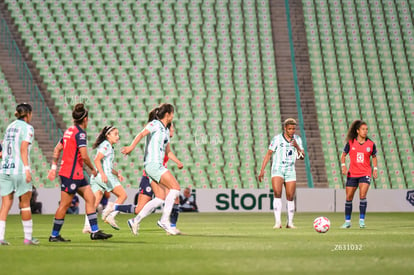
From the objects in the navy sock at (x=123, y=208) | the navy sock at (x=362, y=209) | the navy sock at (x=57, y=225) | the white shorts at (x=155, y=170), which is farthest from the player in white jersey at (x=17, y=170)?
the navy sock at (x=362, y=209)

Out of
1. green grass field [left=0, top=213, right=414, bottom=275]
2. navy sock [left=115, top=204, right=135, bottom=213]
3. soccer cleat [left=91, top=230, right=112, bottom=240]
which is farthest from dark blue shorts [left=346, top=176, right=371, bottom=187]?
soccer cleat [left=91, top=230, right=112, bottom=240]

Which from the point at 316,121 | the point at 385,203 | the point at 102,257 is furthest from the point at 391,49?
the point at 102,257

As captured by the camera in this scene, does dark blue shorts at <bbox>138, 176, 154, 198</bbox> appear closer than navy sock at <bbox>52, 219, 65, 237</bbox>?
No

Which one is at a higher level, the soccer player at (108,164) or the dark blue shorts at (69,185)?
the soccer player at (108,164)

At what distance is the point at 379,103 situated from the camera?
3045cm

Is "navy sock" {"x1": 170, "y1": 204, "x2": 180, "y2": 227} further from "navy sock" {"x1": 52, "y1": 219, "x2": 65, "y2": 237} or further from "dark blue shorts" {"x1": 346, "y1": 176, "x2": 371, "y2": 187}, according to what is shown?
"dark blue shorts" {"x1": 346, "y1": 176, "x2": 371, "y2": 187}

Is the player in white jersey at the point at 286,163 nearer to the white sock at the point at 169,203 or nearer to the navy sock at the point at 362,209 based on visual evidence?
the navy sock at the point at 362,209

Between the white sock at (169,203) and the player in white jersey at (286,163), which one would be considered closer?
the white sock at (169,203)

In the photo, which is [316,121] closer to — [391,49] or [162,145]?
[391,49]

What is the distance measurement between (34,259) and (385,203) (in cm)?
1957

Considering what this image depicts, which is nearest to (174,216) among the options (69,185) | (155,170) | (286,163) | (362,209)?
(155,170)

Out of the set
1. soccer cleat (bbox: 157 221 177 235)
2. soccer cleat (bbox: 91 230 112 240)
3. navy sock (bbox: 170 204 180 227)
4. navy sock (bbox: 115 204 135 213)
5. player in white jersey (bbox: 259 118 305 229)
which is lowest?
soccer cleat (bbox: 91 230 112 240)

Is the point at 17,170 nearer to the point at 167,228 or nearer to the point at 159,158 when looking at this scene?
the point at 159,158

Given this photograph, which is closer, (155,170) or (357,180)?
(155,170)
